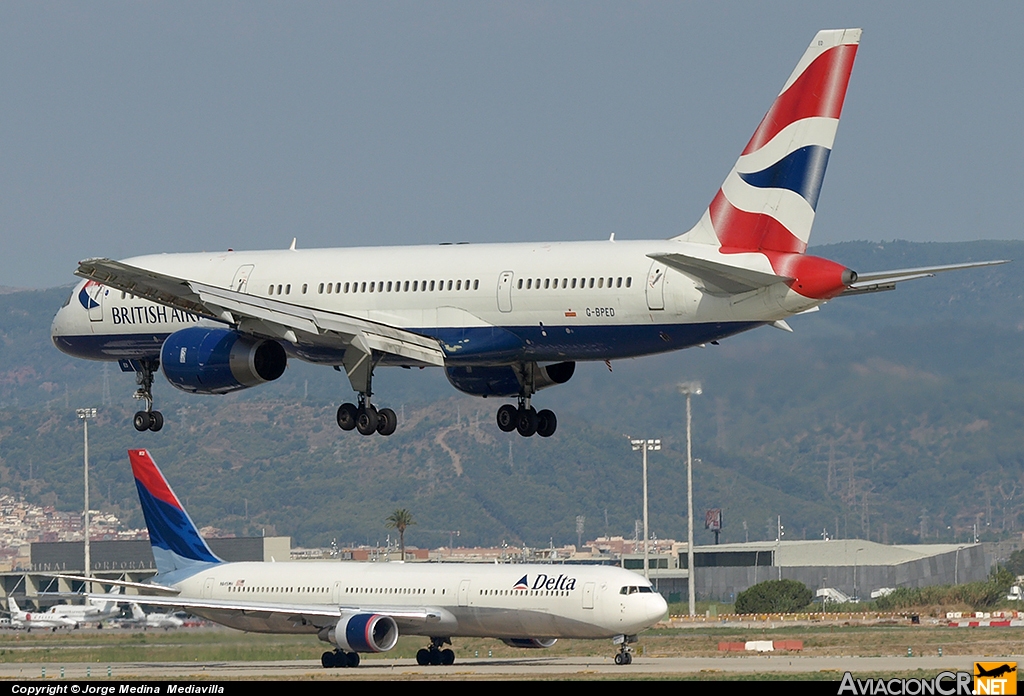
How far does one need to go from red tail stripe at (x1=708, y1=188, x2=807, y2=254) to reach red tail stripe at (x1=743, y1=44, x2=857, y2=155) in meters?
2.34

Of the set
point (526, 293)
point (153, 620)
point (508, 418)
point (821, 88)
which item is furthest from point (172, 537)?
point (821, 88)

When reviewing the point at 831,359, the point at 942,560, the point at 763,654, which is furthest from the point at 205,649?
the point at 942,560

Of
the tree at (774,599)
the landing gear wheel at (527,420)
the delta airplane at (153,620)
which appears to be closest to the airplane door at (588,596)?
the landing gear wheel at (527,420)

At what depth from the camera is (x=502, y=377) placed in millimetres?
52750

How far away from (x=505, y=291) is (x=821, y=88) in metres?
9.70

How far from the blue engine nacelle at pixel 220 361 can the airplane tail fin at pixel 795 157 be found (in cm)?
1270

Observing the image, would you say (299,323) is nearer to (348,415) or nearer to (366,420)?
(348,415)

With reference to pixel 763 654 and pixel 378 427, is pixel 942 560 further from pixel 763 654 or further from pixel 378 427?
pixel 378 427

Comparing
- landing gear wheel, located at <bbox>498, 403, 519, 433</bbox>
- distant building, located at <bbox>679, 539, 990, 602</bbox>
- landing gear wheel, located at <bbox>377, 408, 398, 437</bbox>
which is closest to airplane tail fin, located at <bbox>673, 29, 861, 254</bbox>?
landing gear wheel, located at <bbox>498, 403, 519, 433</bbox>

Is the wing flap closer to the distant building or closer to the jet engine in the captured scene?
the jet engine

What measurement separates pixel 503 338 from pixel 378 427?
4.37 metres

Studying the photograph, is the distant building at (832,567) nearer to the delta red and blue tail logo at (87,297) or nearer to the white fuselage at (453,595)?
the white fuselage at (453,595)

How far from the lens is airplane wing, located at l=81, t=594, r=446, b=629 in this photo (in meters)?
71.1

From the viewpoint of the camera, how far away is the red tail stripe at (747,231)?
45.9 metres
